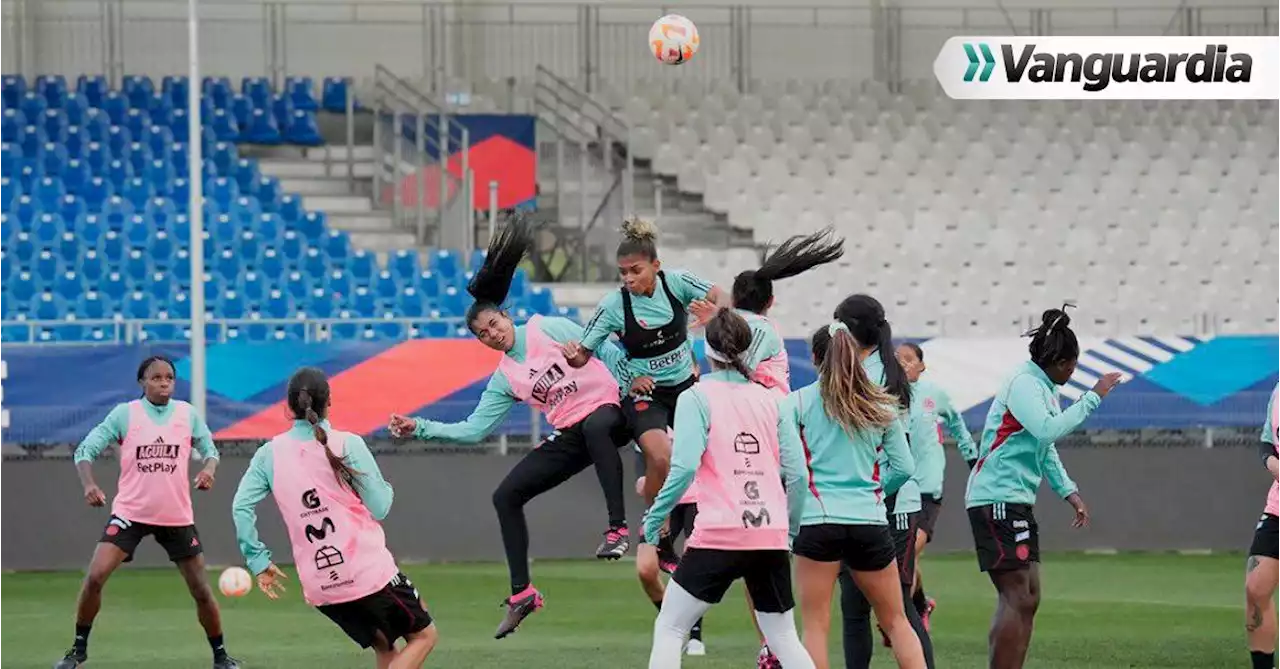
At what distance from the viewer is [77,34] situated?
2938cm

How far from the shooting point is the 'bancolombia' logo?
29469 mm

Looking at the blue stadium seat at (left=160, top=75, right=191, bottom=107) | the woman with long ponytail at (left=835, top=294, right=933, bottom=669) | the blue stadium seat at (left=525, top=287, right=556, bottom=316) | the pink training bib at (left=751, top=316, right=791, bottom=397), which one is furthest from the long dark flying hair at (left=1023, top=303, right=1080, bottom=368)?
the blue stadium seat at (left=160, top=75, right=191, bottom=107)

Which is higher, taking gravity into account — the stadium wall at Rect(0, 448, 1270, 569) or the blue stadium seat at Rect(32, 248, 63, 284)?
the blue stadium seat at Rect(32, 248, 63, 284)

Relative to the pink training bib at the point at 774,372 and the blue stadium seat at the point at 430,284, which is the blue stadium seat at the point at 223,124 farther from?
the pink training bib at the point at 774,372

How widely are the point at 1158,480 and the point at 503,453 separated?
7255 millimetres

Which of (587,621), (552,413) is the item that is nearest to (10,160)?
(587,621)

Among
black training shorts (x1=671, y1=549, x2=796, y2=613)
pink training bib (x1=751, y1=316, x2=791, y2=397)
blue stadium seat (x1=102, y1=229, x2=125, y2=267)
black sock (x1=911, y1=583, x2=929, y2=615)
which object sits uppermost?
blue stadium seat (x1=102, y1=229, x2=125, y2=267)

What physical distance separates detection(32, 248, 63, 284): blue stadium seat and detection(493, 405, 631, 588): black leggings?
44.7ft

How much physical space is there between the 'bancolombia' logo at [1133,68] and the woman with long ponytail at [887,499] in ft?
64.6

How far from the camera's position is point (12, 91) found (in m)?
27.7

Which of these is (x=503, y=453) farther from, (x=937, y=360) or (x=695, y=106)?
(x=695, y=106)

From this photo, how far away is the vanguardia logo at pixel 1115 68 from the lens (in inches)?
1158

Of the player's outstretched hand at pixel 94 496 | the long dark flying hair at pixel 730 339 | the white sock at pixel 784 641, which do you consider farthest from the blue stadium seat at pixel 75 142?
the white sock at pixel 784 641

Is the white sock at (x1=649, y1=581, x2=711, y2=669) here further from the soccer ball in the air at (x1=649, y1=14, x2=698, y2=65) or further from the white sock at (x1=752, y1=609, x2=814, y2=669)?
the soccer ball in the air at (x1=649, y1=14, x2=698, y2=65)
